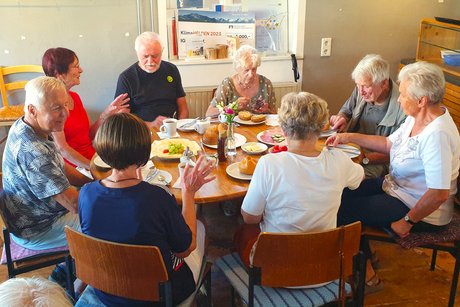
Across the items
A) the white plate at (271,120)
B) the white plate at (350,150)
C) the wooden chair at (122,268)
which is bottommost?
the wooden chair at (122,268)

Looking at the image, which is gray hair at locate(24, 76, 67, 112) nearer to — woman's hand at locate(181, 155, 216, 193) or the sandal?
woman's hand at locate(181, 155, 216, 193)

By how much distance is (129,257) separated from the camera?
143 cm

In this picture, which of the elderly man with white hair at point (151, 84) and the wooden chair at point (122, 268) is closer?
the wooden chair at point (122, 268)

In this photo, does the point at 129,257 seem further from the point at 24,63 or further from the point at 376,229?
the point at 24,63

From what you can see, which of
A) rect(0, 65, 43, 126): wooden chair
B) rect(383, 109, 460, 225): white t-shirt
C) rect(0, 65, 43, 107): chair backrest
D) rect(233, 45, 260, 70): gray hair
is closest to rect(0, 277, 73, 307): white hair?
rect(383, 109, 460, 225): white t-shirt

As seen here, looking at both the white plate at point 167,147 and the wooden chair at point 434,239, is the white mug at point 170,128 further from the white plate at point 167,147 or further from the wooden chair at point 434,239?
the wooden chair at point 434,239

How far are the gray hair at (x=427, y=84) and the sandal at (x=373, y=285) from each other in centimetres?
104

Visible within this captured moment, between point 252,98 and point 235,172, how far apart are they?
3.80 ft

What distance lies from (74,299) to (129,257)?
716 mm

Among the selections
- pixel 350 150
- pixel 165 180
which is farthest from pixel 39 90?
pixel 350 150

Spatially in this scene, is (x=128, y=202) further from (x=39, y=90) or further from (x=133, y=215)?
(x=39, y=90)

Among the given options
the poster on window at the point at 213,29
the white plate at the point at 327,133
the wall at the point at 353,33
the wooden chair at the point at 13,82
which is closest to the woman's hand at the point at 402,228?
the white plate at the point at 327,133

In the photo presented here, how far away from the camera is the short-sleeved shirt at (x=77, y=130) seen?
2.68m

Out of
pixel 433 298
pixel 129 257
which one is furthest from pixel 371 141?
pixel 129 257
